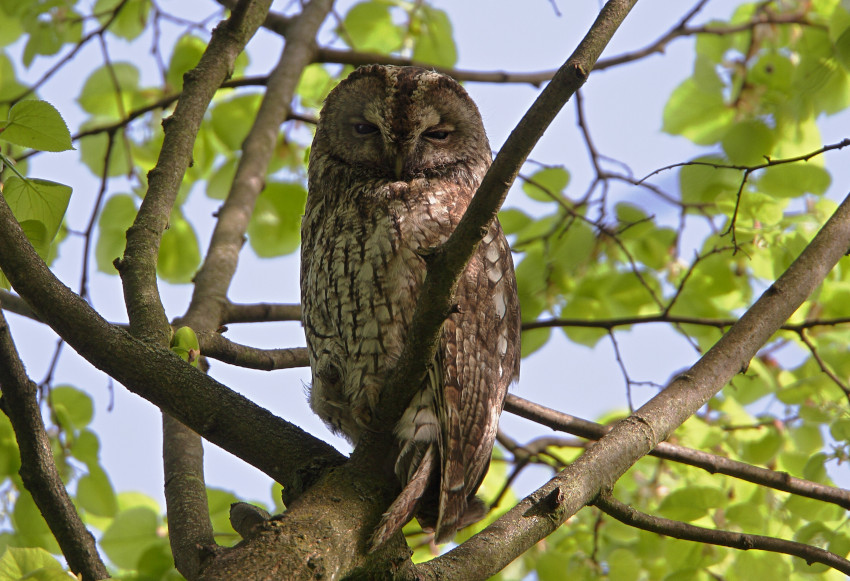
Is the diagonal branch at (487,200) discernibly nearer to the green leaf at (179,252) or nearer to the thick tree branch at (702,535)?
the thick tree branch at (702,535)

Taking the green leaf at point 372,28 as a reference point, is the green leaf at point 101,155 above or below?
below

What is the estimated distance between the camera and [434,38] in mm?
3555

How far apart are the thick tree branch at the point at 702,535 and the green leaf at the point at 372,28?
8.92 ft

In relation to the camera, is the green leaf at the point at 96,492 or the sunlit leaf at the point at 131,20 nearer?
the green leaf at the point at 96,492

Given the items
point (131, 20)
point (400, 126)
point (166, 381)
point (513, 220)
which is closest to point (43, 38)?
Result: point (131, 20)

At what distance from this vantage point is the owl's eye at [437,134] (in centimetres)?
248

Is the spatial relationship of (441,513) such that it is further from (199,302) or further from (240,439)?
(199,302)

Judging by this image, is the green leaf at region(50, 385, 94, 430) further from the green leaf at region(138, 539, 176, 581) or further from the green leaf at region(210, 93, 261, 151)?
the green leaf at region(210, 93, 261, 151)

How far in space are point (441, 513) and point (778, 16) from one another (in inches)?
117

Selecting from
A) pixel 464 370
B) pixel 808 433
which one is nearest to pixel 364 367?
pixel 464 370

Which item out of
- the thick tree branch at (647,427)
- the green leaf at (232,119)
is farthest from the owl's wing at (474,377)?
the green leaf at (232,119)

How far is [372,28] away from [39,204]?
247 cm

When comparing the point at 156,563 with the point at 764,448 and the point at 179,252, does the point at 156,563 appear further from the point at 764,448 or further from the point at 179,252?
the point at 764,448

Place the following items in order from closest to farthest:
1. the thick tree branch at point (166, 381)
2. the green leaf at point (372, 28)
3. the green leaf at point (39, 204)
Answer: the thick tree branch at point (166, 381)
the green leaf at point (39, 204)
the green leaf at point (372, 28)
